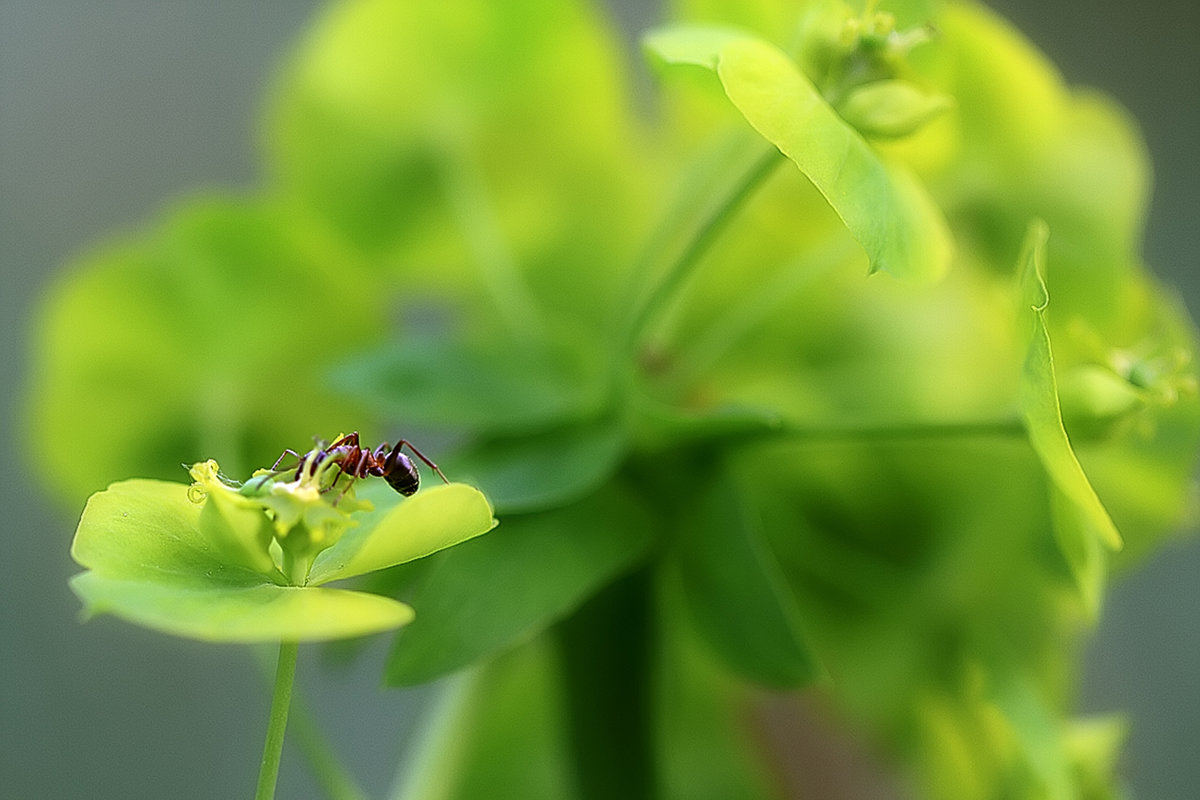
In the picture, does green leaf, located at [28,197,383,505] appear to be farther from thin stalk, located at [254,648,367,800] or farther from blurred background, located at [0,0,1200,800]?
blurred background, located at [0,0,1200,800]

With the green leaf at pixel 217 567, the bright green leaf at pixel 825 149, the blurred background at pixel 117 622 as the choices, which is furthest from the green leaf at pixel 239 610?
the blurred background at pixel 117 622

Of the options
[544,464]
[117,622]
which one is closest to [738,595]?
[544,464]

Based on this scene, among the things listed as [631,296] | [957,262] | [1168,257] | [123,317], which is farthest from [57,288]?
[1168,257]

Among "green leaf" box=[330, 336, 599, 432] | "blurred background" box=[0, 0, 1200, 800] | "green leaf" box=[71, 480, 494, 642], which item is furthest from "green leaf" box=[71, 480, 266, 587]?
"blurred background" box=[0, 0, 1200, 800]

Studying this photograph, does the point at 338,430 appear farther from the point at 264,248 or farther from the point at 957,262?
the point at 957,262

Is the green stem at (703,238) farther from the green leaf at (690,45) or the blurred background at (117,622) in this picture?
the blurred background at (117,622)

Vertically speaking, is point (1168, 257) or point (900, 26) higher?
point (900, 26)
